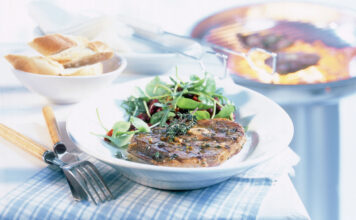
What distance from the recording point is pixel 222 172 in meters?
0.96

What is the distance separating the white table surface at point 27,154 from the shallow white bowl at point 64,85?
47 mm

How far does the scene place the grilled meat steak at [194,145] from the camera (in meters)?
1.03

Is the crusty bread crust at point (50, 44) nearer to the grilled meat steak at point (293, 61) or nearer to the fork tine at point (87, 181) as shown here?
the fork tine at point (87, 181)

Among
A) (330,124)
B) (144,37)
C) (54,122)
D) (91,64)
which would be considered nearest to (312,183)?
(330,124)

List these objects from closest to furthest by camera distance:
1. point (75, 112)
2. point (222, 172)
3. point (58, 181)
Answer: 1. point (222, 172)
2. point (58, 181)
3. point (75, 112)

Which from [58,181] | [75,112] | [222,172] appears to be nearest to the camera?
[222,172]

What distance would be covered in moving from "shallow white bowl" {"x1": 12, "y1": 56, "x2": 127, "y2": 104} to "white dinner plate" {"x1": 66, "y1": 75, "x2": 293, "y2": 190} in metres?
0.09

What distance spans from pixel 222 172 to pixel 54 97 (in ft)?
2.62

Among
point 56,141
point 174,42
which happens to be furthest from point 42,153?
point 174,42

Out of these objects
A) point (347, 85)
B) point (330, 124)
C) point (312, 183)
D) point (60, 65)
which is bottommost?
point (312, 183)

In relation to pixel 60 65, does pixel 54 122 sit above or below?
below

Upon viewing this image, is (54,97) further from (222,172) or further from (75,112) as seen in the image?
(222,172)

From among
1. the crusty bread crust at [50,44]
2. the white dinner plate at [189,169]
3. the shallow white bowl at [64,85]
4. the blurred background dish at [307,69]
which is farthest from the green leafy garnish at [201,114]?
the blurred background dish at [307,69]

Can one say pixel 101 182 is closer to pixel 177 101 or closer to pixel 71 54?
pixel 177 101
